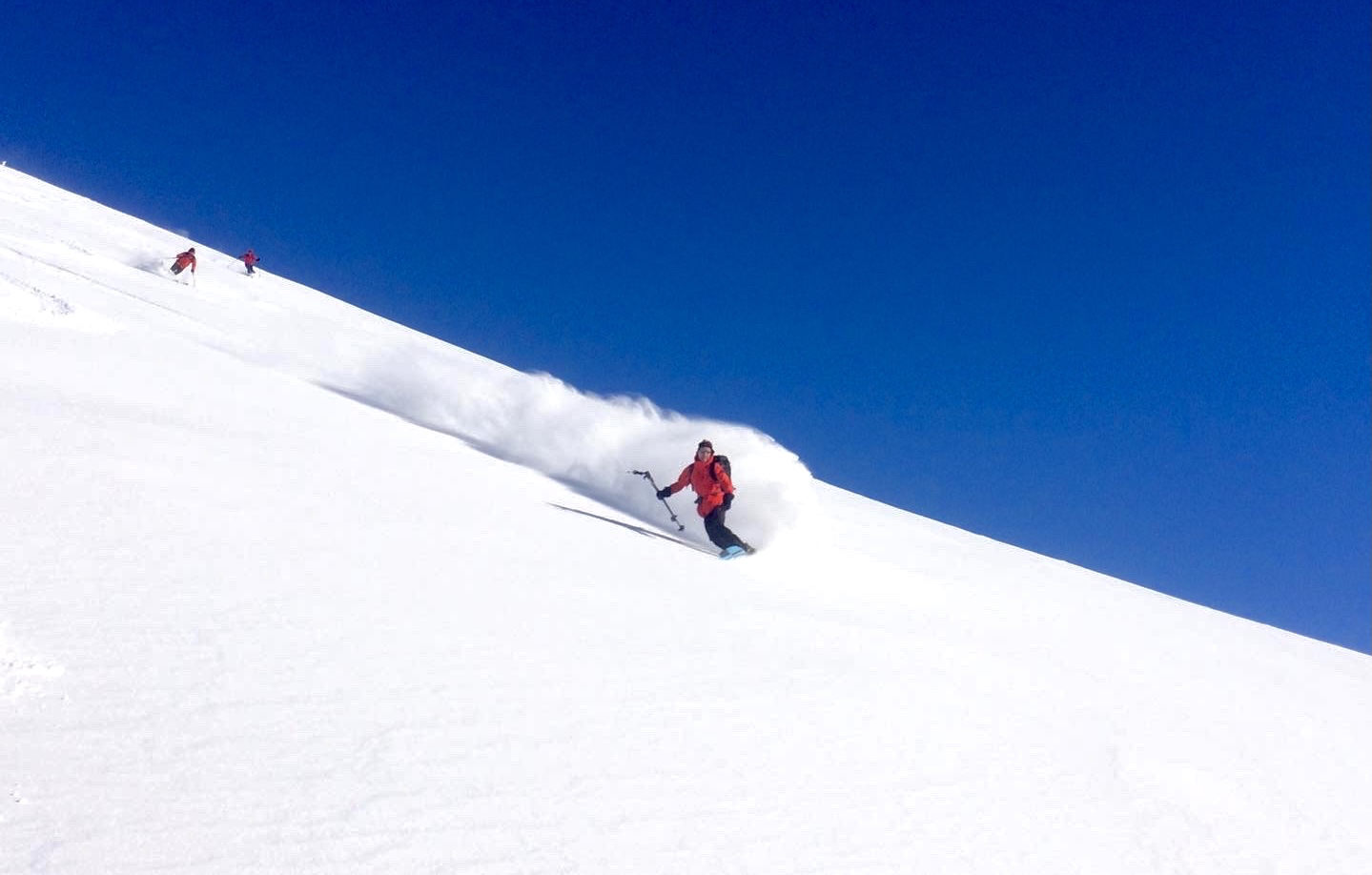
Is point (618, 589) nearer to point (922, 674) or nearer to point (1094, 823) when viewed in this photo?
point (922, 674)

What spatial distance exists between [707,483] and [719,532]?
0.63 m

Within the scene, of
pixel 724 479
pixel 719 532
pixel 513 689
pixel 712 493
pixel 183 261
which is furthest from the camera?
pixel 183 261

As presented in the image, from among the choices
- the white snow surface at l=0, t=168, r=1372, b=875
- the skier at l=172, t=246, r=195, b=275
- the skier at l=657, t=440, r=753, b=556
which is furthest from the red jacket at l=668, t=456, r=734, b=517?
the skier at l=172, t=246, r=195, b=275

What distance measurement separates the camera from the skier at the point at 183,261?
790 inches

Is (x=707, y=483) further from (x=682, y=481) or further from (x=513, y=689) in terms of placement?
(x=513, y=689)

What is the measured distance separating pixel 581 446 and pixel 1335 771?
8.10 meters

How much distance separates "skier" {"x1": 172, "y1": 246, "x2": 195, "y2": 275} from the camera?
20078 millimetres

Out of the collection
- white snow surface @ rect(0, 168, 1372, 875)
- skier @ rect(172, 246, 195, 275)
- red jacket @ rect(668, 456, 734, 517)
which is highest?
skier @ rect(172, 246, 195, 275)

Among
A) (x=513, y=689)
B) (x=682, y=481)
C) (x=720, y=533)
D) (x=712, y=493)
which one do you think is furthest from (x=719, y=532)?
(x=513, y=689)

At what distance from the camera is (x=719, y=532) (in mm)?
9492

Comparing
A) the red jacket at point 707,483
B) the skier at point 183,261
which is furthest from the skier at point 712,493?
the skier at point 183,261

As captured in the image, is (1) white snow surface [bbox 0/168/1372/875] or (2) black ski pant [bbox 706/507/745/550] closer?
(1) white snow surface [bbox 0/168/1372/875]

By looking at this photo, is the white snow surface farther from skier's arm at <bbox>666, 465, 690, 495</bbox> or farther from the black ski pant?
skier's arm at <bbox>666, 465, 690, 495</bbox>

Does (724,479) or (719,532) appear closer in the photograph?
(719,532)
